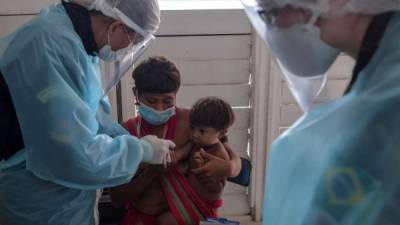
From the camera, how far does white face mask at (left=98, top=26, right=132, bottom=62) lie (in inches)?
51.7

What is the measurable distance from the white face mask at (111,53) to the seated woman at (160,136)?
0.14 m

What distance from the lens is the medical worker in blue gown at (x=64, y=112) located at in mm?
1159

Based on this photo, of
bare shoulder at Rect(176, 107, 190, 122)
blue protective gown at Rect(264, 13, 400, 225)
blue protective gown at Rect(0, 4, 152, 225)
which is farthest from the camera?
bare shoulder at Rect(176, 107, 190, 122)

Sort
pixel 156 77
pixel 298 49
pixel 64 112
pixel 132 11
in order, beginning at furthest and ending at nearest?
pixel 156 77, pixel 132 11, pixel 64 112, pixel 298 49

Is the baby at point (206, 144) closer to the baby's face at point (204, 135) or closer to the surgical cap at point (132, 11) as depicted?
the baby's face at point (204, 135)

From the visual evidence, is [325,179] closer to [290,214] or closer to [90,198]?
[290,214]

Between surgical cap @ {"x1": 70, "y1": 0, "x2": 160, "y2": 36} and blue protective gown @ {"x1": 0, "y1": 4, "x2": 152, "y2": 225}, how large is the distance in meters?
0.09

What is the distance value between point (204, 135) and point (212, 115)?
8cm

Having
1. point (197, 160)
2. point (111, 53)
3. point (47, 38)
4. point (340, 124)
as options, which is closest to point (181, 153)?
point (197, 160)

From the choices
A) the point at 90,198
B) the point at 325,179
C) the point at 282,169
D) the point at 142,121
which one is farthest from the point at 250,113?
the point at 325,179

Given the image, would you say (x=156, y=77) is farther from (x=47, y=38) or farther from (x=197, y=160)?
(x=47, y=38)

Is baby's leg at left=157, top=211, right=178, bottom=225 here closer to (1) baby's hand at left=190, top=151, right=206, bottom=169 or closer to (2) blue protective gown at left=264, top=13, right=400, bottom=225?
(1) baby's hand at left=190, top=151, right=206, bottom=169

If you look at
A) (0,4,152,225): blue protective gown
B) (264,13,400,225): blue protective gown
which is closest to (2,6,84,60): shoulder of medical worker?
(0,4,152,225): blue protective gown

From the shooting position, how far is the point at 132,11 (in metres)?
1.29
